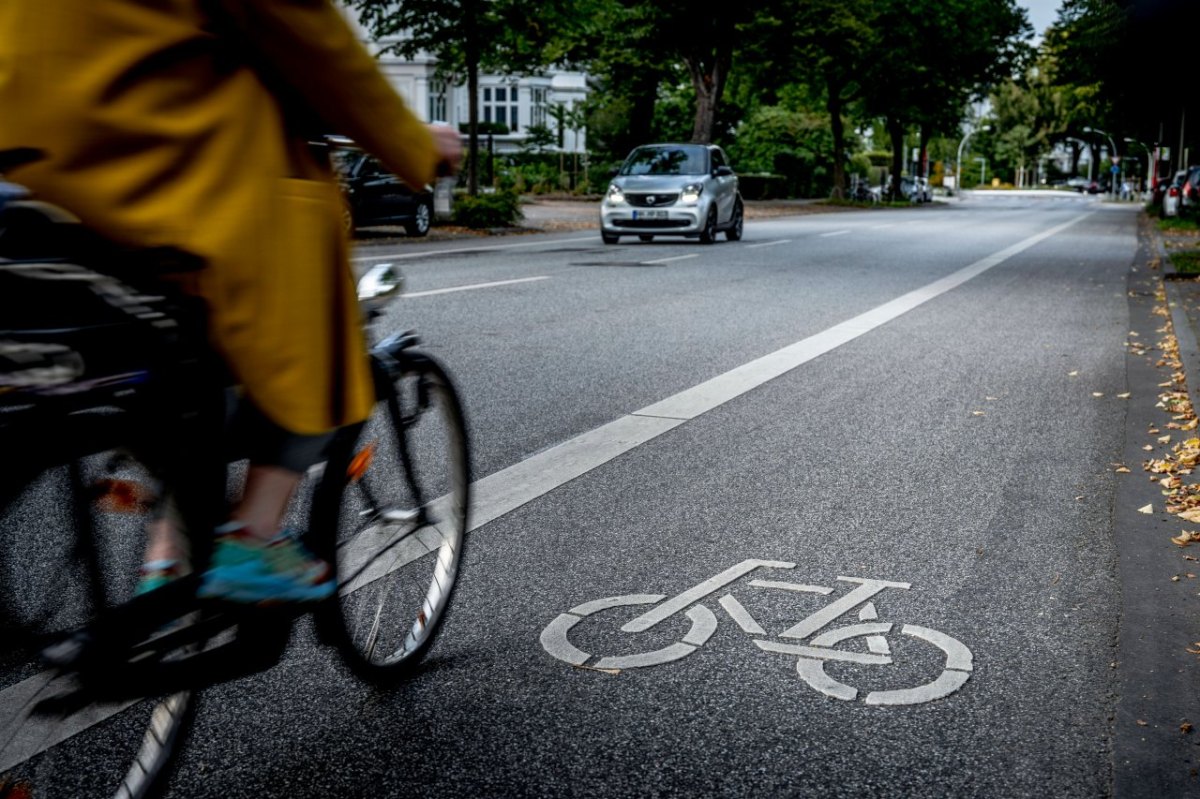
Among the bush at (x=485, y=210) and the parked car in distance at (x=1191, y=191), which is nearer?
the bush at (x=485, y=210)

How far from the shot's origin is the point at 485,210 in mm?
25266

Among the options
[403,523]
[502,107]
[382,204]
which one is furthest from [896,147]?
[403,523]

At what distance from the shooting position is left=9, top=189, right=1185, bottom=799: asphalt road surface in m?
2.86

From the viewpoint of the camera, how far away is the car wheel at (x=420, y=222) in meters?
22.5

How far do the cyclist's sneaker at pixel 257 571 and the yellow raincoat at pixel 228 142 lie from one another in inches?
9.9

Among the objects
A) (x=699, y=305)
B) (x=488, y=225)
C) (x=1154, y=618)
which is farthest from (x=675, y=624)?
(x=488, y=225)

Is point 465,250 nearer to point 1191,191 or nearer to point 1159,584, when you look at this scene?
point 1159,584

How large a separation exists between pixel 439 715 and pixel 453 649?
1.42 feet

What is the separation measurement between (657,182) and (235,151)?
20.4 m

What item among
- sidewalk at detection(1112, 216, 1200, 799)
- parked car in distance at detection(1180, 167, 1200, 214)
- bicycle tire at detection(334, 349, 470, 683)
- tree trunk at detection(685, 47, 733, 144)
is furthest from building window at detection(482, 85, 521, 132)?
bicycle tire at detection(334, 349, 470, 683)

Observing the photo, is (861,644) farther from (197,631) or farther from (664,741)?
(197,631)

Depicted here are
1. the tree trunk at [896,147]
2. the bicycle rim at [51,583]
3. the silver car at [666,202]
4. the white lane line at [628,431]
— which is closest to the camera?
the bicycle rim at [51,583]

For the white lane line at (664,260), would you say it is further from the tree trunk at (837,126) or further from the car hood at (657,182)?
the tree trunk at (837,126)

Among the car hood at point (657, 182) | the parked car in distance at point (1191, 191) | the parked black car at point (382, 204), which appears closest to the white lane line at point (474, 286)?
the parked black car at point (382, 204)
